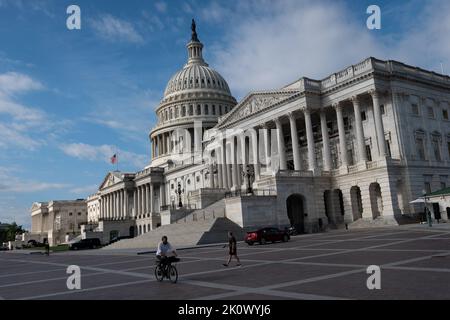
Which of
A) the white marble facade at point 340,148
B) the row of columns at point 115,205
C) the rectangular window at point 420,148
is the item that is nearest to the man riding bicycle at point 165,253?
the white marble facade at point 340,148

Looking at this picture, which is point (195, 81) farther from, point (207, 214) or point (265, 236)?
point (265, 236)

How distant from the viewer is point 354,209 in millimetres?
55438

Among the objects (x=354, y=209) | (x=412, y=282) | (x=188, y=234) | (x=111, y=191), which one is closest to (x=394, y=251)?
(x=412, y=282)

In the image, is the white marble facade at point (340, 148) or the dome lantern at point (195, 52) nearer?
the white marble facade at point (340, 148)

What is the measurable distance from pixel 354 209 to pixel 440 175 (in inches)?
472

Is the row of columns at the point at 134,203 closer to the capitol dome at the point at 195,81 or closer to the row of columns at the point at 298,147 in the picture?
the row of columns at the point at 298,147

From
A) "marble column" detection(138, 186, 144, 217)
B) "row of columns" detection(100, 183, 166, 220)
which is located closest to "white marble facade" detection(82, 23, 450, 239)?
"row of columns" detection(100, 183, 166, 220)

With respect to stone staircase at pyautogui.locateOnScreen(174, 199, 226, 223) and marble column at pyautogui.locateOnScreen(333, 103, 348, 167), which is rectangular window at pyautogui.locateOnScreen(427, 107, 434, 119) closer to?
marble column at pyautogui.locateOnScreen(333, 103, 348, 167)

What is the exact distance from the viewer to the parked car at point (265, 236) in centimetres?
3788

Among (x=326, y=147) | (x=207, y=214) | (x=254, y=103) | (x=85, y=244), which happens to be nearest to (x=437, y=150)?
(x=326, y=147)

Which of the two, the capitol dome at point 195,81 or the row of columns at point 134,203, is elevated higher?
the capitol dome at point 195,81

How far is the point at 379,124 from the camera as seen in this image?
171 feet

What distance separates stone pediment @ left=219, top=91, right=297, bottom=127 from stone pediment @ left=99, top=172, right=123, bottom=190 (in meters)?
57.7

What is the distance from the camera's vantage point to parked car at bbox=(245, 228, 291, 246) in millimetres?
37875
